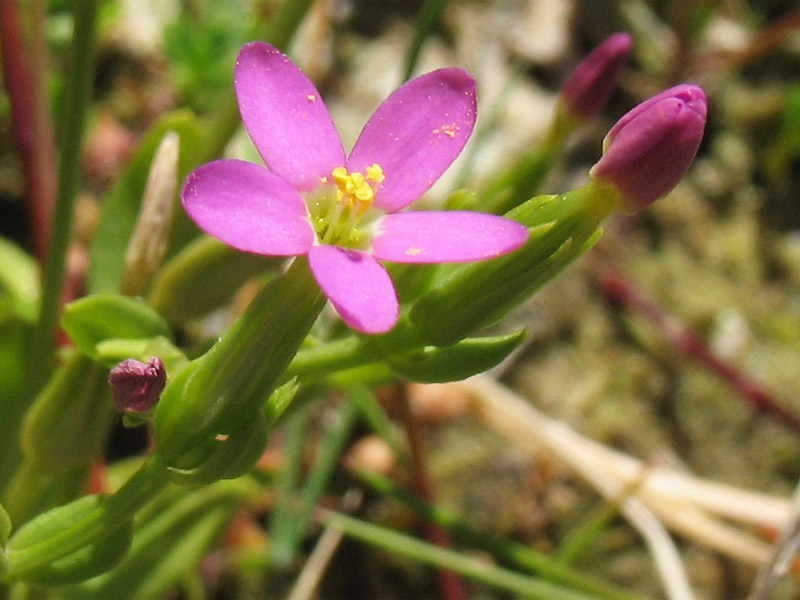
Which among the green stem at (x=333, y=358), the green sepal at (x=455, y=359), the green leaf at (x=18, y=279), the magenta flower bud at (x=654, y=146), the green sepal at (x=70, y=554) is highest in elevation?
the magenta flower bud at (x=654, y=146)

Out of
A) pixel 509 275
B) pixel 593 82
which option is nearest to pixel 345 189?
pixel 509 275

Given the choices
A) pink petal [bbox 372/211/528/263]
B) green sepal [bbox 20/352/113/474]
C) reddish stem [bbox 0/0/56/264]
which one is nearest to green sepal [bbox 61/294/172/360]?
green sepal [bbox 20/352/113/474]

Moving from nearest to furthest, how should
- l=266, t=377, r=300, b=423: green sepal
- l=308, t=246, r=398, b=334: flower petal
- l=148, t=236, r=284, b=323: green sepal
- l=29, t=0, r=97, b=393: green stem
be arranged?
l=308, t=246, r=398, b=334: flower petal → l=266, t=377, r=300, b=423: green sepal → l=29, t=0, r=97, b=393: green stem → l=148, t=236, r=284, b=323: green sepal

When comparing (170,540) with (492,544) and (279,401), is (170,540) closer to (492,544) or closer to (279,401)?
(492,544)

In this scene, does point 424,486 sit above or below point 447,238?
below

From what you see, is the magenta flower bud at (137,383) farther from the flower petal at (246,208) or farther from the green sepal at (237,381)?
the flower petal at (246,208)

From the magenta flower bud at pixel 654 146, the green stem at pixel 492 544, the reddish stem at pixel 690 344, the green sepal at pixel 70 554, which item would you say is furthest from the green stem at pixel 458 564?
the magenta flower bud at pixel 654 146

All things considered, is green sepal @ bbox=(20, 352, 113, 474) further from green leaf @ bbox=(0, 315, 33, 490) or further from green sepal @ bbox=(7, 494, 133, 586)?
green leaf @ bbox=(0, 315, 33, 490)
